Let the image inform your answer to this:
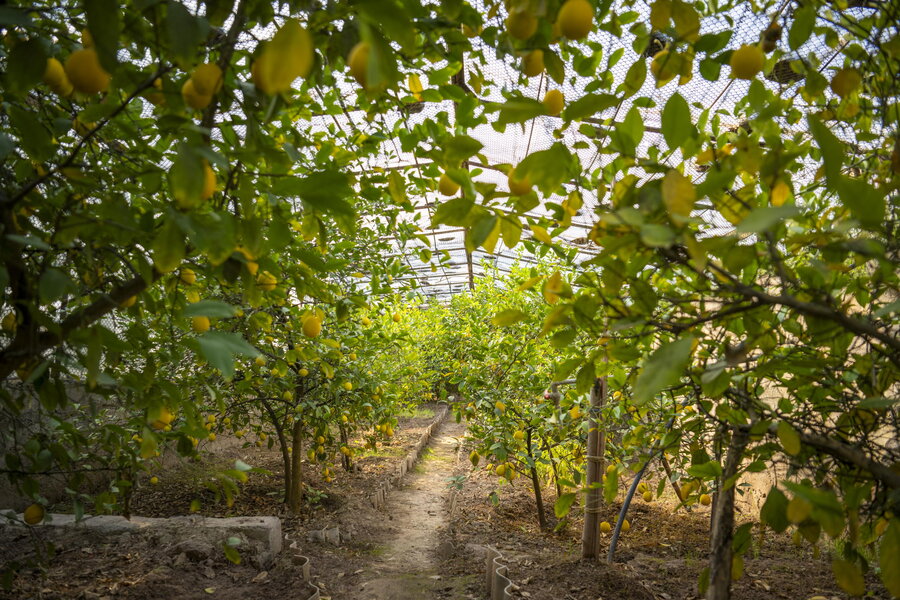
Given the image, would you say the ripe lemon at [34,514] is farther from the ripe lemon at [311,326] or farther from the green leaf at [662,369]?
the green leaf at [662,369]

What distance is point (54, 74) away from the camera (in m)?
0.84

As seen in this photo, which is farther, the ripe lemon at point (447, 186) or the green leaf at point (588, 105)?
the ripe lemon at point (447, 186)

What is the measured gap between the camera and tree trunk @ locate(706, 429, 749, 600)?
3.14 ft

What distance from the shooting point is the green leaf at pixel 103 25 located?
564 millimetres

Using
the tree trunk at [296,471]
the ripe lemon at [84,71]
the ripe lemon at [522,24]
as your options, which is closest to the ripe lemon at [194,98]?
the ripe lemon at [84,71]

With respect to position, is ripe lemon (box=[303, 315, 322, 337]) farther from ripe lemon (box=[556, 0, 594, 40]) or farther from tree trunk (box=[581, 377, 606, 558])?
tree trunk (box=[581, 377, 606, 558])

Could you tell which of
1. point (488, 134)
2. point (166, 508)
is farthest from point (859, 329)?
point (488, 134)

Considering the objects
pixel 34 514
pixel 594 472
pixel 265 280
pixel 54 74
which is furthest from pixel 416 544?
pixel 54 74

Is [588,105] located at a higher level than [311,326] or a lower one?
higher

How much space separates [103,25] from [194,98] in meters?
0.13

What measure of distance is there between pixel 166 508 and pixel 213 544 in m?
1.43

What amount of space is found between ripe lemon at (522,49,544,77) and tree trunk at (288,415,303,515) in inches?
139

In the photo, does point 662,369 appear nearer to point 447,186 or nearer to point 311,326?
point 447,186

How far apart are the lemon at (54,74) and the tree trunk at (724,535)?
4.17 ft
